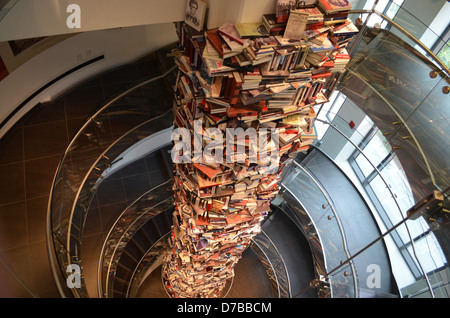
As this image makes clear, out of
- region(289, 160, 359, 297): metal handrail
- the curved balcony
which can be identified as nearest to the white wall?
the curved balcony

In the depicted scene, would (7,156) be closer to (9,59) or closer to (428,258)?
(9,59)

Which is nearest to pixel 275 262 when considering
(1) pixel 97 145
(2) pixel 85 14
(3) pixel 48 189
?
(1) pixel 97 145

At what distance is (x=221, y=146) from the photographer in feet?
10.8

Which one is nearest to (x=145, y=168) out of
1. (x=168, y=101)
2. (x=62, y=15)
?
(x=168, y=101)

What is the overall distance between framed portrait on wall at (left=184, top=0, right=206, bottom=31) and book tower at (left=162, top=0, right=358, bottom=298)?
0.21ft

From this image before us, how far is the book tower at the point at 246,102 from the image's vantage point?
2688 mm

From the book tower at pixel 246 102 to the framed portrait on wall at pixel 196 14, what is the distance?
0.07 meters

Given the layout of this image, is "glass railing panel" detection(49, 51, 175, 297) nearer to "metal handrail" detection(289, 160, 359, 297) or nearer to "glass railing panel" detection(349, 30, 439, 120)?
"metal handrail" detection(289, 160, 359, 297)

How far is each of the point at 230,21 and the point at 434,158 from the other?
172 inches

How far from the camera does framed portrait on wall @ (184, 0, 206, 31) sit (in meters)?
2.77

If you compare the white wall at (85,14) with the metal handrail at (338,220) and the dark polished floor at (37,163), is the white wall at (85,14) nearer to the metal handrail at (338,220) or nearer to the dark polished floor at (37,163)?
the dark polished floor at (37,163)
